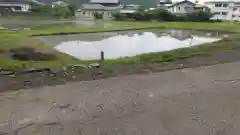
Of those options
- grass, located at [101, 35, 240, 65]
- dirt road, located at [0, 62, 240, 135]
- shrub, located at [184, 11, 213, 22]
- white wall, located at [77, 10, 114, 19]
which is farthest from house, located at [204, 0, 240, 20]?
dirt road, located at [0, 62, 240, 135]

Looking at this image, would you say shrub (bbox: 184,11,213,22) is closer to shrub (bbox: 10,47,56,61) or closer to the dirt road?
shrub (bbox: 10,47,56,61)

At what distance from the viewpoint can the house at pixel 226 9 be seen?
21573 mm

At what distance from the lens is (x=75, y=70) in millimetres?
4121

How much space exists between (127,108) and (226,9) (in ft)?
71.7

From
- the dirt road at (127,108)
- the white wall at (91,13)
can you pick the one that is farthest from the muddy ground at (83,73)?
the white wall at (91,13)

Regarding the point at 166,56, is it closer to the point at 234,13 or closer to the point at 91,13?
the point at 91,13

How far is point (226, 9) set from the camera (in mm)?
22016

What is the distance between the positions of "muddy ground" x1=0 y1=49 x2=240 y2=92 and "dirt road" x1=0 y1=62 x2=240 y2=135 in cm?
18

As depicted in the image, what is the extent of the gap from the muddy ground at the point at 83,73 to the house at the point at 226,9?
18.2 m

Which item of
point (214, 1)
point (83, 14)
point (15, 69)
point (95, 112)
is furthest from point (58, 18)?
point (95, 112)

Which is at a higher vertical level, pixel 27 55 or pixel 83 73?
pixel 27 55

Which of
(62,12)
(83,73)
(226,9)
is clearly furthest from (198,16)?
(83,73)

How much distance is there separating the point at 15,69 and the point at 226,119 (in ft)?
10.5

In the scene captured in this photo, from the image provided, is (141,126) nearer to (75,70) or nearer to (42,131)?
(42,131)
